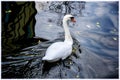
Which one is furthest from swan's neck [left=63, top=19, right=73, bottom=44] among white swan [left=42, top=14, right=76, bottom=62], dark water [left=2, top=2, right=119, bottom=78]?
dark water [left=2, top=2, right=119, bottom=78]

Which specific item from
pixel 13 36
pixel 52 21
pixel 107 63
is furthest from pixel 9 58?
pixel 107 63

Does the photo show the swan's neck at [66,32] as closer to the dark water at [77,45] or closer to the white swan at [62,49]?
the white swan at [62,49]

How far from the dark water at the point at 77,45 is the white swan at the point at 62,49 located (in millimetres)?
91

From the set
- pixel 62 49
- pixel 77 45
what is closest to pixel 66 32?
pixel 77 45

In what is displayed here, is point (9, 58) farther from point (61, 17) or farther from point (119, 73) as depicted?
point (119, 73)

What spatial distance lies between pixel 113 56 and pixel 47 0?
3.76ft

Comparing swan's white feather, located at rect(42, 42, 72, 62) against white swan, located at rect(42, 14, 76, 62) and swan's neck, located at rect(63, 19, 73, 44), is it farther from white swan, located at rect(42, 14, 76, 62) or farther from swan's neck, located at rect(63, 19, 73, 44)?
swan's neck, located at rect(63, 19, 73, 44)

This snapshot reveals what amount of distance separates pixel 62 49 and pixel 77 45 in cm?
45

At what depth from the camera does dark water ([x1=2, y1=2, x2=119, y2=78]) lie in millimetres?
3586

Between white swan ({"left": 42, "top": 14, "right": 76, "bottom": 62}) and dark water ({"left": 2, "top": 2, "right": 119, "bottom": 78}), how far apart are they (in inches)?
3.6

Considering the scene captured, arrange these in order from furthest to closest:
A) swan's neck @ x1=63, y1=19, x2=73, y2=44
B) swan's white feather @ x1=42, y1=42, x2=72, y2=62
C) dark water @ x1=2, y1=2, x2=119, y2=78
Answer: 1. swan's neck @ x1=63, y1=19, x2=73, y2=44
2. dark water @ x1=2, y1=2, x2=119, y2=78
3. swan's white feather @ x1=42, y1=42, x2=72, y2=62

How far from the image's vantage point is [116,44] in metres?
3.99

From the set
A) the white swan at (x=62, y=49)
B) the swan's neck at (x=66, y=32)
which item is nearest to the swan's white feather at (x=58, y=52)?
the white swan at (x=62, y=49)

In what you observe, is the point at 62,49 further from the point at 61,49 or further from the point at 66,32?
the point at 66,32
